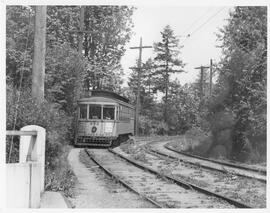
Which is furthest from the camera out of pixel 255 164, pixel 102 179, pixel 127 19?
pixel 127 19

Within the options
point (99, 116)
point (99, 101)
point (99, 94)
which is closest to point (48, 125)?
point (99, 101)

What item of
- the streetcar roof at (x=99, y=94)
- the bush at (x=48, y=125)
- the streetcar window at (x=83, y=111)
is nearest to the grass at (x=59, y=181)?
the bush at (x=48, y=125)

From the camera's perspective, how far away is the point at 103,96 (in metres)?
23.2

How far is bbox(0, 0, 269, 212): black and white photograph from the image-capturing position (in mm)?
8547

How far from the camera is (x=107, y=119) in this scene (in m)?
22.9

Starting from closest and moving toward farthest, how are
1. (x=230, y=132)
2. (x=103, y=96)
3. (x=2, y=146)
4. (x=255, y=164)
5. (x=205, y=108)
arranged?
(x=2, y=146) → (x=255, y=164) → (x=230, y=132) → (x=205, y=108) → (x=103, y=96)

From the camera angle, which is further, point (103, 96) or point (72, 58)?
point (103, 96)

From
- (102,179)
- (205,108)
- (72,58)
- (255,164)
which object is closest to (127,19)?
(72,58)

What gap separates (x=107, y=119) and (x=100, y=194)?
12818mm

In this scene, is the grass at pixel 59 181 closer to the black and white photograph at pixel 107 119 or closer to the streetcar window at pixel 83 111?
the black and white photograph at pixel 107 119

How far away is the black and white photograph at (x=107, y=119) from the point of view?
8.55 m

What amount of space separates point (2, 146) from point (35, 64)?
5.37 meters

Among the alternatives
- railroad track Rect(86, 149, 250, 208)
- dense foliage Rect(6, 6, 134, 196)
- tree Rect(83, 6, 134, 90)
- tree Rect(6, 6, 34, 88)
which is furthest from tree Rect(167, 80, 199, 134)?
railroad track Rect(86, 149, 250, 208)

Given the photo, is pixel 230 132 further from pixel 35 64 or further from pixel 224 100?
pixel 35 64
